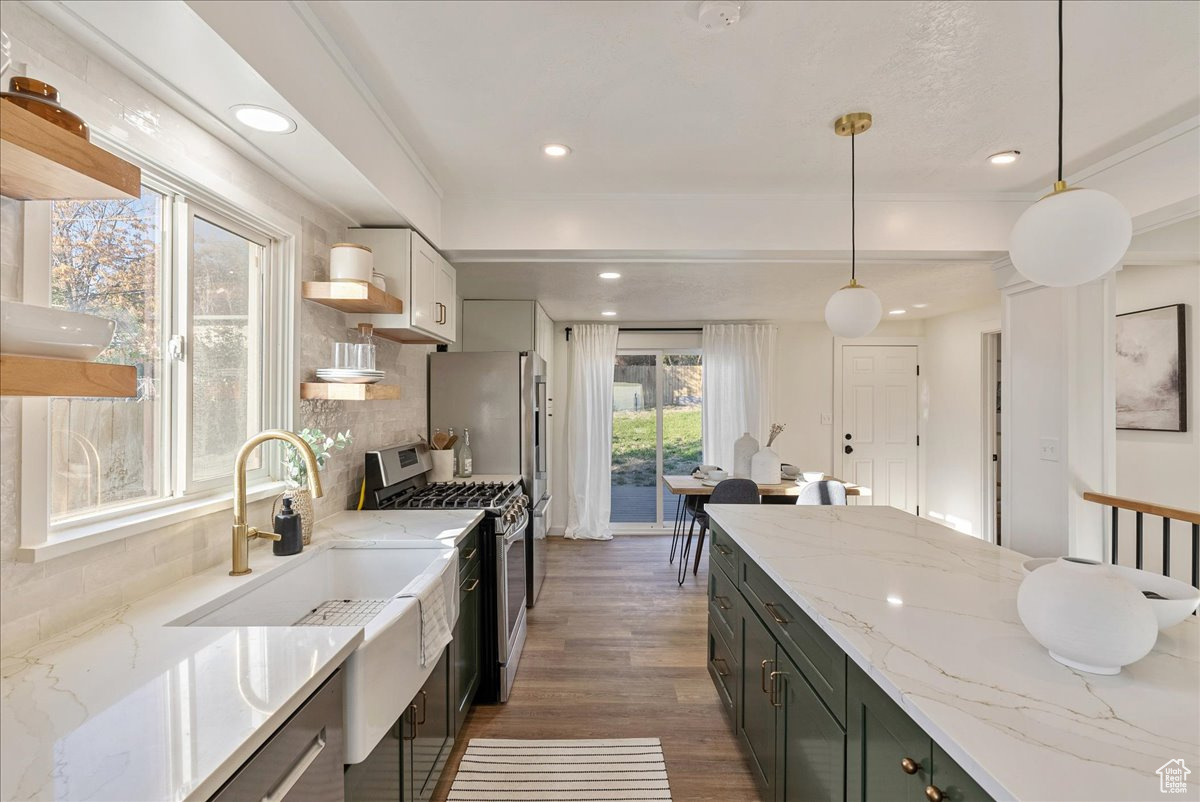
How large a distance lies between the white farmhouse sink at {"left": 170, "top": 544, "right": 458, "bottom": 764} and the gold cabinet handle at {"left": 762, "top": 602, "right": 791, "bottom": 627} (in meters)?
1.04

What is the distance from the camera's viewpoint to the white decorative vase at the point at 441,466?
351 cm

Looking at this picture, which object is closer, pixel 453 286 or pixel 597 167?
pixel 597 167

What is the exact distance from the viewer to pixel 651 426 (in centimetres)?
613

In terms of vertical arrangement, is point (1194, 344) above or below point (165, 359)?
above

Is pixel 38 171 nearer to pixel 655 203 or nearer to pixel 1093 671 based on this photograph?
pixel 1093 671

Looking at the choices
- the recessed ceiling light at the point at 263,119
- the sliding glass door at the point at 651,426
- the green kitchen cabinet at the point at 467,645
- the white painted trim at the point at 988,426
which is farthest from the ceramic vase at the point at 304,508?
the white painted trim at the point at 988,426

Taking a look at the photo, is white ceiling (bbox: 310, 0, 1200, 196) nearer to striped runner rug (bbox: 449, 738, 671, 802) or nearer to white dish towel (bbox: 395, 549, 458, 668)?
white dish towel (bbox: 395, 549, 458, 668)

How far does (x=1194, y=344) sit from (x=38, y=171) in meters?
5.05

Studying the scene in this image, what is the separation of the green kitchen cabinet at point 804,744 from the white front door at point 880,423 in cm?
498

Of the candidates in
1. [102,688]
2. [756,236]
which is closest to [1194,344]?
[756,236]

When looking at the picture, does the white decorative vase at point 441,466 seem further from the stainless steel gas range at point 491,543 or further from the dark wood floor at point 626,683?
the dark wood floor at point 626,683

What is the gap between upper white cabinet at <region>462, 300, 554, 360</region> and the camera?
15.7ft

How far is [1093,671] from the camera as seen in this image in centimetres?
102

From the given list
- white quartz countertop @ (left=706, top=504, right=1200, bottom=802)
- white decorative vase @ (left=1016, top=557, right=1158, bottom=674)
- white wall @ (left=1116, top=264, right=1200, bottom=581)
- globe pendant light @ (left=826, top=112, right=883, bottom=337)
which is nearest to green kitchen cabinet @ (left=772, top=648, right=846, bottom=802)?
white quartz countertop @ (left=706, top=504, right=1200, bottom=802)
